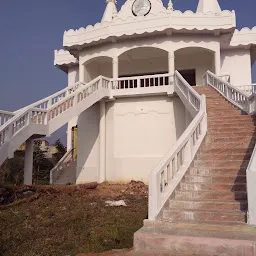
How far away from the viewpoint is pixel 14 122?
947cm

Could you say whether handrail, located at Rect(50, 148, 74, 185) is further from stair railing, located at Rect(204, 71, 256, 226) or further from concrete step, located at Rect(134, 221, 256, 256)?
concrete step, located at Rect(134, 221, 256, 256)

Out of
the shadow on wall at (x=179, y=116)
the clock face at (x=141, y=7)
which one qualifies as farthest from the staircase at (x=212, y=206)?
the clock face at (x=141, y=7)

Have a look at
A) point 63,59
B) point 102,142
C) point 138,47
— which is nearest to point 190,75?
point 138,47

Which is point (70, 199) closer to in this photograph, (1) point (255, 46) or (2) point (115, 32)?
(2) point (115, 32)

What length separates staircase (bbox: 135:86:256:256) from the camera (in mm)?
4254

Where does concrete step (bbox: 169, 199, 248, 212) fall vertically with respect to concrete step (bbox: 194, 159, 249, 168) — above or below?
below

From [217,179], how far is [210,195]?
616 millimetres

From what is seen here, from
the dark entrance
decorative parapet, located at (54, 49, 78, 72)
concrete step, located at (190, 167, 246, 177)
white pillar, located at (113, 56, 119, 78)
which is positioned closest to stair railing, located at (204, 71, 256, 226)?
concrete step, located at (190, 167, 246, 177)

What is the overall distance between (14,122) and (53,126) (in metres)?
2.09

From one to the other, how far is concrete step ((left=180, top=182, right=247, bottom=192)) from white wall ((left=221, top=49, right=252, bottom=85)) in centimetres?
1238

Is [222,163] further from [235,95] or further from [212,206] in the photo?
[235,95]

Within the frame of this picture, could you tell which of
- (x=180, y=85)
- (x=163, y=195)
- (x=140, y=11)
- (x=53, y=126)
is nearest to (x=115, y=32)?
(x=140, y=11)

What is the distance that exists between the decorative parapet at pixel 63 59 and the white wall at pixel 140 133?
6101mm

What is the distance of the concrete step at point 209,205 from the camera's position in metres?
5.35
